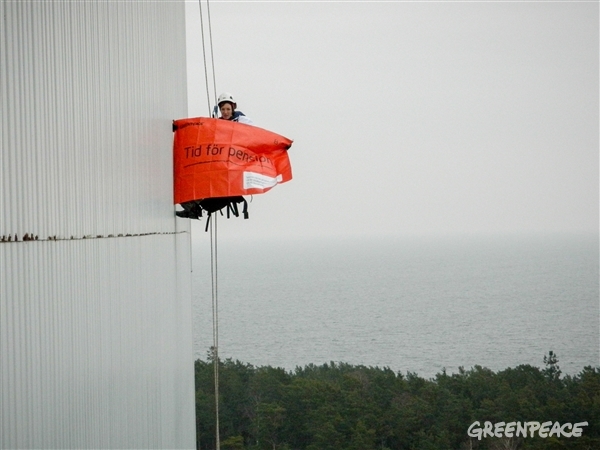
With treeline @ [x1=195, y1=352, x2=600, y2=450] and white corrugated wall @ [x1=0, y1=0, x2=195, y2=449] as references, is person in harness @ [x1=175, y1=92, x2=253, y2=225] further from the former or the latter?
treeline @ [x1=195, y1=352, x2=600, y2=450]

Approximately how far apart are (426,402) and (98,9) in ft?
168

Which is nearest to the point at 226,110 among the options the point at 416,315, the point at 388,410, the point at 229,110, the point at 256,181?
the point at 229,110

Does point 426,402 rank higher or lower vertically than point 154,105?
lower

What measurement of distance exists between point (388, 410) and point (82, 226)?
53555mm

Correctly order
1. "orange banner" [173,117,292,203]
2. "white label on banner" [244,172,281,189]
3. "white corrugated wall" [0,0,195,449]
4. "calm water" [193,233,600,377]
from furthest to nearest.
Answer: "calm water" [193,233,600,377] < "white label on banner" [244,172,281,189] < "orange banner" [173,117,292,203] < "white corrugated wall" [0,0,195,449]

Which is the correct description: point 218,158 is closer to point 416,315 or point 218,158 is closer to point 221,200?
point 221,200

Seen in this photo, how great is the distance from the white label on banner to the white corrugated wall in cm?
95

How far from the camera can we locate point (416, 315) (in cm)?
11412

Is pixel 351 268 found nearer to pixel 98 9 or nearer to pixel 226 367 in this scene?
pixel 226 367

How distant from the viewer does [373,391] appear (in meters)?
60.7

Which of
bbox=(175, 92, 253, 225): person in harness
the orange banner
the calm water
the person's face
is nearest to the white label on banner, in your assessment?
Answer: the orange banner

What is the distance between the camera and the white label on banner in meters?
8.51

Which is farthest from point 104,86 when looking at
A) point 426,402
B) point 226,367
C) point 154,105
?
point 226,367

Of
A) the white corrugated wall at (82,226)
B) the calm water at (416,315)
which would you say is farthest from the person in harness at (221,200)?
the calm water at (416,315)
